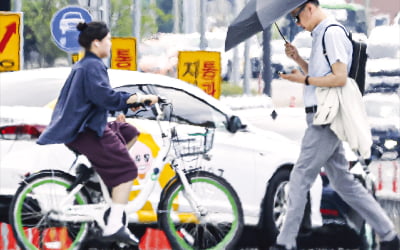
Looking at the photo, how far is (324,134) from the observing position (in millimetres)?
6992

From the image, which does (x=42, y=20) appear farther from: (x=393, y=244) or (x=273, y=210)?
(x=393, y=244)

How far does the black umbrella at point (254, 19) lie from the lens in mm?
7195

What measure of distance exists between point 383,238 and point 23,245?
2.36 metres

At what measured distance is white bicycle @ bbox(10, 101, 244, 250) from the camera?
686 cm

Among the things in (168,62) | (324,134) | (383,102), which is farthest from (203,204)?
(168,62)

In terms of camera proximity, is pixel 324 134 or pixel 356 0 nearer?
pixel 324 134

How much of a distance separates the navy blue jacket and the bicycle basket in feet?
1.53

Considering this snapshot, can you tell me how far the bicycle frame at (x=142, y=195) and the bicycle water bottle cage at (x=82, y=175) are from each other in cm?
2

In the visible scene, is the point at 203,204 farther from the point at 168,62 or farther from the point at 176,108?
the point at 168,62

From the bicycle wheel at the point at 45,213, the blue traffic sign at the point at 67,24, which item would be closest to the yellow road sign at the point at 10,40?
the blue traffic sign at the point at 67,24

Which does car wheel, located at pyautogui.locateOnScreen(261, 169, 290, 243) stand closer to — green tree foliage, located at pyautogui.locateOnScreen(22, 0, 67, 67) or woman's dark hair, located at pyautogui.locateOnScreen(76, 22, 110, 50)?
woman's dark hair, located at pyautogui.locateOnScreen(76, 22, 110, 50)

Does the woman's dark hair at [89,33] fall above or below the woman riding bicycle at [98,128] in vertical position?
above

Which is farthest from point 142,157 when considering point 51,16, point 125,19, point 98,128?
point 125,19

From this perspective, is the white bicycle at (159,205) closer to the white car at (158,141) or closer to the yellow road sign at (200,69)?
→ the white car at (158,141)
